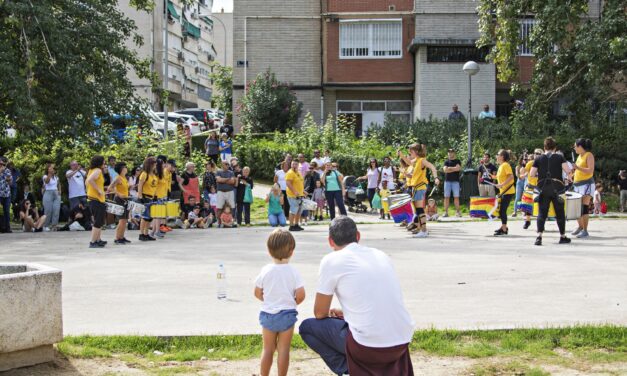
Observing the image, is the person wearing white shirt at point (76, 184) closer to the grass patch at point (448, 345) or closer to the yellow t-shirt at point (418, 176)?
the yellow t-shirt at point (418, 176)

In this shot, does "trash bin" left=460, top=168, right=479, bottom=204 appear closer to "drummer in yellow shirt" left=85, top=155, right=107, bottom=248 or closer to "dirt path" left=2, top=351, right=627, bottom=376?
"drummer in yellow shirt" left=85, top=155, right=107, bottom=248

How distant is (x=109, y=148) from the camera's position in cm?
2600

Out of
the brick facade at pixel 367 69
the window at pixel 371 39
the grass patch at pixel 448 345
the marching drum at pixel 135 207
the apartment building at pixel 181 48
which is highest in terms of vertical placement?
the apartment building at pixel 181 48

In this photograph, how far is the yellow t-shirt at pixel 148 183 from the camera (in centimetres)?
1828

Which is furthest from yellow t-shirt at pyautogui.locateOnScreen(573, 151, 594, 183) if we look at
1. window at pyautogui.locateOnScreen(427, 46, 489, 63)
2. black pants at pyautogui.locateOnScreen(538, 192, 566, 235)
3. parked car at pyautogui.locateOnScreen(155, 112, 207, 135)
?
parked car at pyautogui.locateOnScreen(155, 112, 207, 135)

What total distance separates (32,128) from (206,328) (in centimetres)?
1387

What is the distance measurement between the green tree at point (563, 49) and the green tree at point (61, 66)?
35.9 feet

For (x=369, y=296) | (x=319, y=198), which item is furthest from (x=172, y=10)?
(x=369, y=296)

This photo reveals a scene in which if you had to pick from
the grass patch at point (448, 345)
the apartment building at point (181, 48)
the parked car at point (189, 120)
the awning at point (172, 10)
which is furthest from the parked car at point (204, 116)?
the grass patch at point (448, 345)

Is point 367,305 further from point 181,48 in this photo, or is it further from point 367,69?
point 181,48

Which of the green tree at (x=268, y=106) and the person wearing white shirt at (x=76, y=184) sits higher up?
the green tree at (x=268, y=106)

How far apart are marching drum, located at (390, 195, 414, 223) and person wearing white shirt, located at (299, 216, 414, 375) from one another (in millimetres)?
12789

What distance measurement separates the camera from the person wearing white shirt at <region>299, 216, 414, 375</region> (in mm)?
5742

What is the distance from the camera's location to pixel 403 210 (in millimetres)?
Answer: 18891
